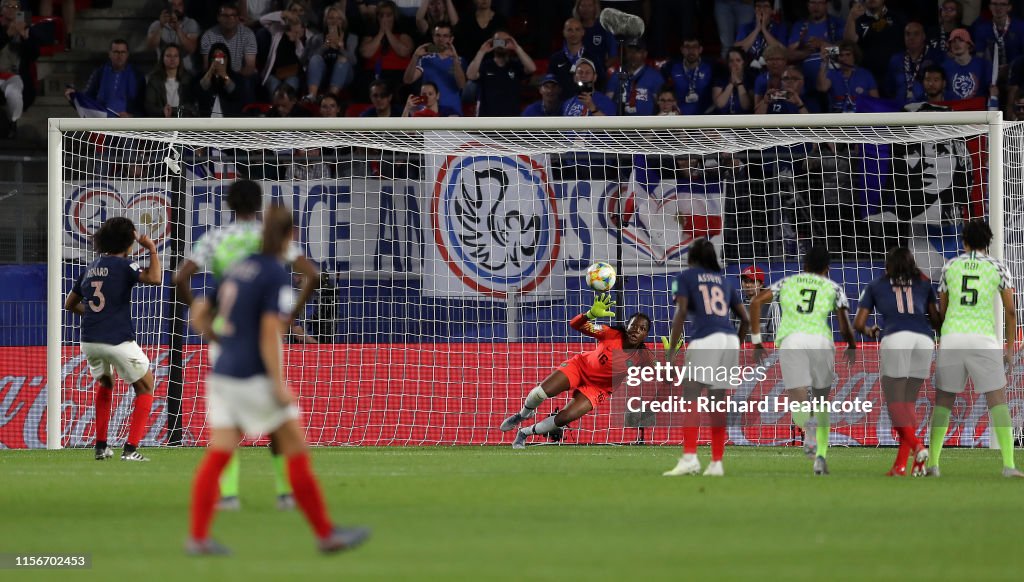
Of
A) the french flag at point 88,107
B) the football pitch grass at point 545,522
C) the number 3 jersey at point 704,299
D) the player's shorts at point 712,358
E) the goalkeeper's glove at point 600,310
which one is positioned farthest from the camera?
the french flag at point 88,107

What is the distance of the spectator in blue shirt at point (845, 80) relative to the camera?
69.0ft

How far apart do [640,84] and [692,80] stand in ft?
2.49

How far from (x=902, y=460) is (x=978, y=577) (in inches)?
248

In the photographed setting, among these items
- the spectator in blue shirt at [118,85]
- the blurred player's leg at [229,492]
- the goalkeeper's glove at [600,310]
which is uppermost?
the spectator in blue shirt at [118,85]

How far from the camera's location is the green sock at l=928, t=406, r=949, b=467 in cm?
1291

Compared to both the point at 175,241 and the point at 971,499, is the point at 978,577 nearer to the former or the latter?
the point at 971,499

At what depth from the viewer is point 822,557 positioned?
743cm

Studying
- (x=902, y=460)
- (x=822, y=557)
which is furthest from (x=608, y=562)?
(x=902, y=460)

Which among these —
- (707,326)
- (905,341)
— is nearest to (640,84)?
(905,341)

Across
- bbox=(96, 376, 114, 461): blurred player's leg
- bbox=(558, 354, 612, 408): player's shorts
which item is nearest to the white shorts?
bbox=(558, 354, 612, 408): player's shorts

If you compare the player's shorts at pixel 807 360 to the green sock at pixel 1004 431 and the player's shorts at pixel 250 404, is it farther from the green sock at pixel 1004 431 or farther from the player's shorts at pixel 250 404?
the player's shorts at pixel 250 404

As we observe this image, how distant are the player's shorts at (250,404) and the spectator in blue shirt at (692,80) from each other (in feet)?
48.8

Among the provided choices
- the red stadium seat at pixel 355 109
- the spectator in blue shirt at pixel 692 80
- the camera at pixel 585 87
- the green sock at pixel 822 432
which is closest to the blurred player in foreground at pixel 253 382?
the green sock at pixel 822 432

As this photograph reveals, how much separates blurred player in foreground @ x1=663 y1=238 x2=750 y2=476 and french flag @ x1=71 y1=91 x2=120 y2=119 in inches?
475
